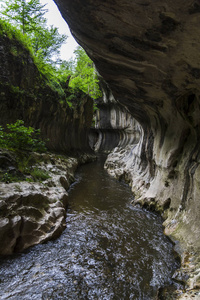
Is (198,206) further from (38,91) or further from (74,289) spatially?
(38,91)

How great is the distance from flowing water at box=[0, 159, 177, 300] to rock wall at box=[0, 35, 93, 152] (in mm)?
7188

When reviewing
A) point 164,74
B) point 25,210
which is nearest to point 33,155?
point 25,210

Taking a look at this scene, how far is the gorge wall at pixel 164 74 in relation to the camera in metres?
3.26

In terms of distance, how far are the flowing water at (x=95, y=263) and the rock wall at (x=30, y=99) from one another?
23.6 feet

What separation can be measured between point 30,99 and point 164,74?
28.9 ft

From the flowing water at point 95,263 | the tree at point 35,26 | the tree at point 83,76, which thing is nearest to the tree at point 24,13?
the tree at point 35,26

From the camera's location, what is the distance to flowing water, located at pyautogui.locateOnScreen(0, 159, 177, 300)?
3.22 metres

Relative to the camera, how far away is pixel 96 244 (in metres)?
4.68

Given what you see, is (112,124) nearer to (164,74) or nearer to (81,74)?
(81,74)

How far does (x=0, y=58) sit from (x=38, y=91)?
9.54 ft

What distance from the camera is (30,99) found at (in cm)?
1127

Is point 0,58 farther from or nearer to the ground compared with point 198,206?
farther from the ground

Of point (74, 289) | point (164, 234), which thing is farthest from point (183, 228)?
point (74, 289)

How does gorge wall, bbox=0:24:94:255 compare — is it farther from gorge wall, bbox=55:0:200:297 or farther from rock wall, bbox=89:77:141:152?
rock wall, bbox=89:77:141:152
